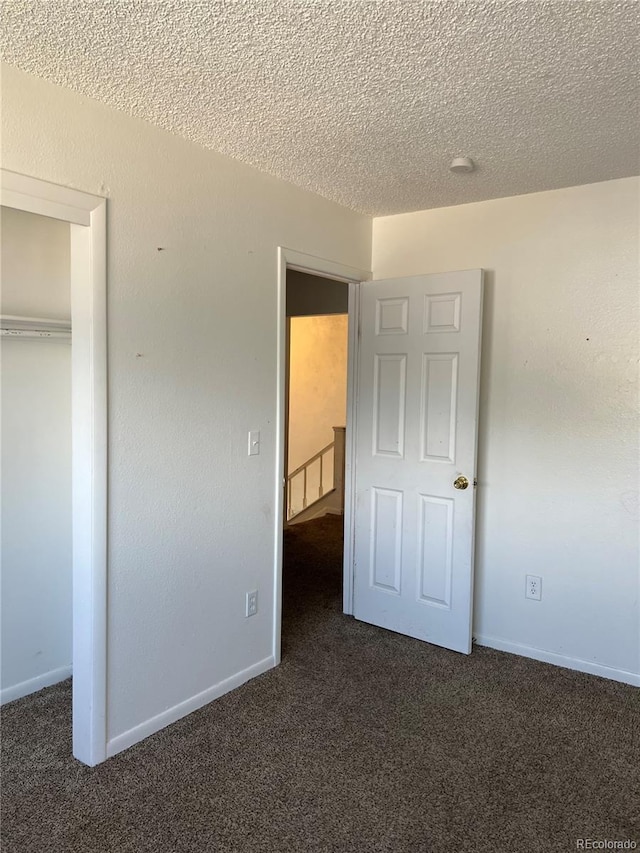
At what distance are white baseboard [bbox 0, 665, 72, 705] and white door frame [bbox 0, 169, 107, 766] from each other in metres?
0.54

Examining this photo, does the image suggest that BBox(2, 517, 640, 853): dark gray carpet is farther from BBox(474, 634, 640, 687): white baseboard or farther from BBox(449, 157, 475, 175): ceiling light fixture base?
BBox(449, 157, 475, 175): ceiling light fixture base

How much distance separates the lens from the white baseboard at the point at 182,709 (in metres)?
2.18

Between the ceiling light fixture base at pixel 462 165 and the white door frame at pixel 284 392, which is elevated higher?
the ceiling light fixture base at pixel 462 165

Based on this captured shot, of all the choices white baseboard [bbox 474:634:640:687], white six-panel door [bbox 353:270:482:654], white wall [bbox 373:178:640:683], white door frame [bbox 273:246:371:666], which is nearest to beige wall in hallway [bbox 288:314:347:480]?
white door frame [bbox 273:246:371:666]

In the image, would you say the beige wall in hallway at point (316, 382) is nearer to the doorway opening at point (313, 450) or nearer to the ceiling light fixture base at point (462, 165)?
the doorway opening at point (313, 450)

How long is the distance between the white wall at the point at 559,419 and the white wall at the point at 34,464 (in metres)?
2.03

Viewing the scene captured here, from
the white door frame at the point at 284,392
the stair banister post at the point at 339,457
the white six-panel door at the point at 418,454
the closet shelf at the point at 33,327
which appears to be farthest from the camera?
the stair banister post at the point at 339,457

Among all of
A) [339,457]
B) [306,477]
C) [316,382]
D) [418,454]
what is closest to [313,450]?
[306,477]

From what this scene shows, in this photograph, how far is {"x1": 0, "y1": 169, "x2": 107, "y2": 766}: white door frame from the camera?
1.99 metres

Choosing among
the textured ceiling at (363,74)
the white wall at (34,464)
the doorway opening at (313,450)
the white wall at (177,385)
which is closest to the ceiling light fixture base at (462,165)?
the textured ceiling at (363,74)

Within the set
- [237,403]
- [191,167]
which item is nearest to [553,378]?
[237,403]

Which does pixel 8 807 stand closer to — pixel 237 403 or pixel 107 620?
pixel 107 620

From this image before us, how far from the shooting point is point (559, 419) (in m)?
2.86

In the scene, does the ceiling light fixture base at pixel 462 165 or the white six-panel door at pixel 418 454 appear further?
the white six-panel door at pixel 418 454
